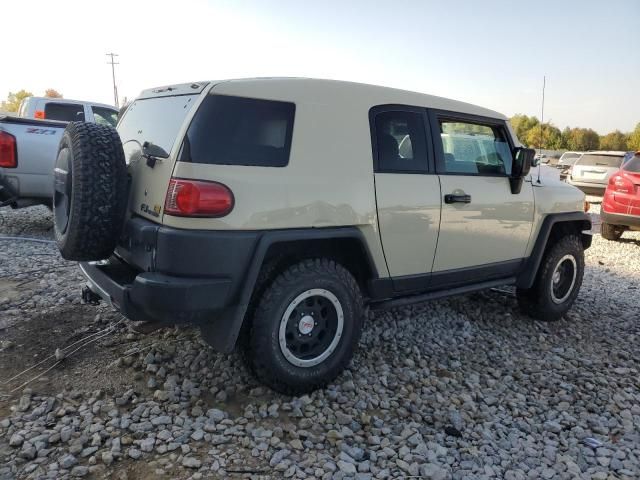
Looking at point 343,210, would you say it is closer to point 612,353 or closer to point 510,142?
point 510,142

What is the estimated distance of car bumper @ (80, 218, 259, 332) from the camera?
2668 millimetres

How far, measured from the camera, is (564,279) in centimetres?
500

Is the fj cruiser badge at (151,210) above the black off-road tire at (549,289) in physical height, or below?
above

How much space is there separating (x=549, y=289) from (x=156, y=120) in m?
3.81

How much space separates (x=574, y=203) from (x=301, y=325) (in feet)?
10.5

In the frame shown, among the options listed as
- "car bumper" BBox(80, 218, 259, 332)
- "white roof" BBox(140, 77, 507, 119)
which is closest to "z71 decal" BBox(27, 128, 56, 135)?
"white roof" BBox(140, 77, 507, 119)

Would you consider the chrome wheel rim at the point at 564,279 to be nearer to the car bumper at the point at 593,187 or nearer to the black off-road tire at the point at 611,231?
the black off-road tire at the point at 611,231

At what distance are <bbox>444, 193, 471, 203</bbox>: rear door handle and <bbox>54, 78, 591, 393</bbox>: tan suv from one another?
12 millimetres

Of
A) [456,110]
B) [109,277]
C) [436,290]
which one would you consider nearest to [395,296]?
[436,290]

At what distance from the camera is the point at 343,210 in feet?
10.4

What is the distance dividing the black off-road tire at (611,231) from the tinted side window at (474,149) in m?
6.36

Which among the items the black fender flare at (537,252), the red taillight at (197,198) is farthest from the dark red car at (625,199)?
the red taillight at (197,198)

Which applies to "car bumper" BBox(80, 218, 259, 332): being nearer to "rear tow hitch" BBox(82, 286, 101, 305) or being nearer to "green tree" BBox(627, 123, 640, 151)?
"rear tow hitch" BBox(82, 286, 101, 305)

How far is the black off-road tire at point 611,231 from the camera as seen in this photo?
9.45 meters
